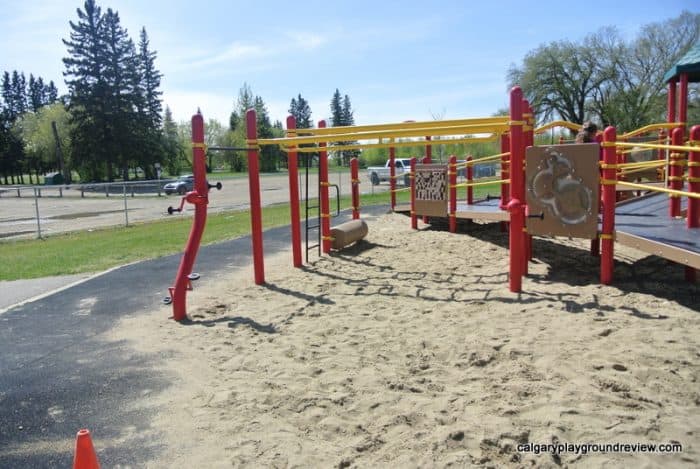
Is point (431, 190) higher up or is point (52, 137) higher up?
point (52, 137)

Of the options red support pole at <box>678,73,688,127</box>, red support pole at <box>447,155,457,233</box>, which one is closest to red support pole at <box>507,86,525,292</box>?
red support pole at <box>447,155,457,233</box>

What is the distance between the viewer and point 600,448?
8.81 feet

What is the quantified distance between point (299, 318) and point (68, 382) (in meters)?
2.13

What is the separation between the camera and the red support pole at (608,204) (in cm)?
522

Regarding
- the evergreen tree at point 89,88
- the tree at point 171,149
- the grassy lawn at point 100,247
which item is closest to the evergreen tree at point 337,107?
the tree at point 171,149

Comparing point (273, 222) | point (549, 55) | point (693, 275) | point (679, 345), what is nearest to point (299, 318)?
point (679, 345)

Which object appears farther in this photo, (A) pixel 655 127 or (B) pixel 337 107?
(B) pixel 337 107

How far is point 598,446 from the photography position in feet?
8.87

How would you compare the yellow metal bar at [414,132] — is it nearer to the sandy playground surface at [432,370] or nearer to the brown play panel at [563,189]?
the brown play panel at [563,189]

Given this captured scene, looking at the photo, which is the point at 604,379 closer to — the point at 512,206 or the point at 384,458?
the point at 384,458

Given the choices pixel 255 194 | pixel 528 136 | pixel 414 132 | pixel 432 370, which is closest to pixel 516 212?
pixel 414 132

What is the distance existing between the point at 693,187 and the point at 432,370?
385 centimetres

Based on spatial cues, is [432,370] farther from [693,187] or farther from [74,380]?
[693,187]

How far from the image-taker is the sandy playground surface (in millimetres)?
2854
